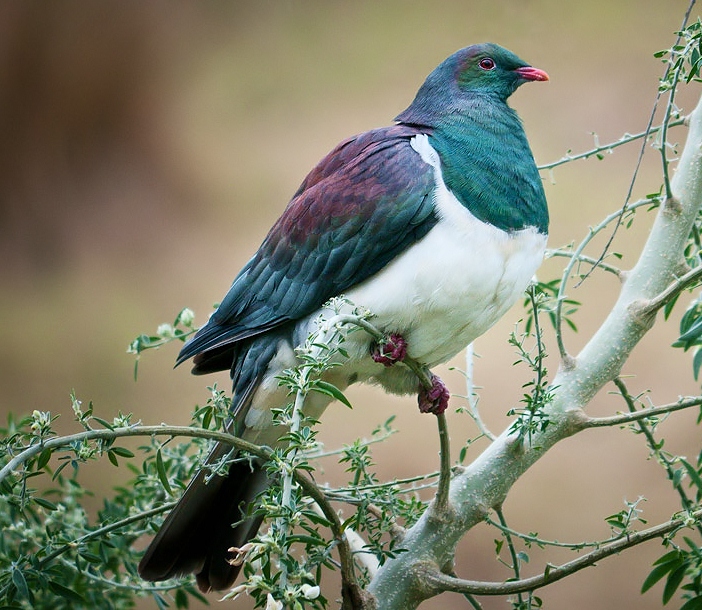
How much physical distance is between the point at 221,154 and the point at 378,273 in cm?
147

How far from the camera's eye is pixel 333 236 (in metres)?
1.45

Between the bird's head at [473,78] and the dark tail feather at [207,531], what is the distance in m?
A: 0.66

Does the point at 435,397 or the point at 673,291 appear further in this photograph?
the point at 435,397

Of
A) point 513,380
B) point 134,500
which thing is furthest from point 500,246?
point 513,380

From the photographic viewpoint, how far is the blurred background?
2572 mm

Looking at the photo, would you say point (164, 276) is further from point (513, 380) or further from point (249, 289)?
→ point (249, 289)

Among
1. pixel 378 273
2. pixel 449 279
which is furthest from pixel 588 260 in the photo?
pixel 378 273

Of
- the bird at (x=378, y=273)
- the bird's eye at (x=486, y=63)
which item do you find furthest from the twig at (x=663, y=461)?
the bird's eye at (x=486, y=63)

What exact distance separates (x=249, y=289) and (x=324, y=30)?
143cm

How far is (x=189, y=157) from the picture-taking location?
278 centimetres

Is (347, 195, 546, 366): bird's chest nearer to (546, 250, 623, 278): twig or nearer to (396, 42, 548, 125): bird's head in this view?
(546, 250, 623, 278): twig

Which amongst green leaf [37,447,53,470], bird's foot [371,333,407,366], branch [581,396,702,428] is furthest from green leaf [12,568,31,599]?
branch [581,396,702,428]

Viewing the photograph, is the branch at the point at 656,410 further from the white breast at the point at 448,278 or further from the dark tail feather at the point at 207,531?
the dark tail feather at the point at 207,531

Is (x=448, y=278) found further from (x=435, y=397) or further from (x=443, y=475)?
(x=443, y=475)
